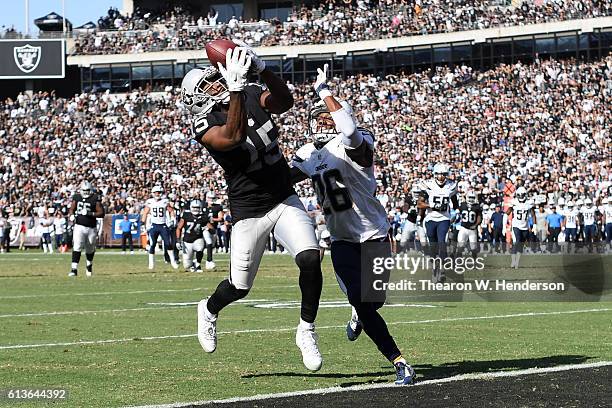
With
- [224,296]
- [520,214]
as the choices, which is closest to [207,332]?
[224,296]

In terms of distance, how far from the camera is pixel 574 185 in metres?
34.9

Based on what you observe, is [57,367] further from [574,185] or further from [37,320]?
[574,185]

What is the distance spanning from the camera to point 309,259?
753cm

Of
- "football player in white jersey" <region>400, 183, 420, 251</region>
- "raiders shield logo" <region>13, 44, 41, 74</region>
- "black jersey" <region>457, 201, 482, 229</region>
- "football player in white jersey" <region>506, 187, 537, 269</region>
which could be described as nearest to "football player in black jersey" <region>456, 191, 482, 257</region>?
"black jersey" <region>457, 201, 482, 229</region>

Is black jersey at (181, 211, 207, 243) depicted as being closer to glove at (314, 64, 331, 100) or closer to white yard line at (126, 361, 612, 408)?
white yard line at (126, 361, 612, 408)

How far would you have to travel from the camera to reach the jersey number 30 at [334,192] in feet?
25.7

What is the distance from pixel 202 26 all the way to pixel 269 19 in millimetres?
3785

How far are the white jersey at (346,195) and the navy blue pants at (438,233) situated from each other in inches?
440

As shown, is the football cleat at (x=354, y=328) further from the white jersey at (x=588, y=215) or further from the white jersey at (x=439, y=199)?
the white jersey at (x=588, y=215)

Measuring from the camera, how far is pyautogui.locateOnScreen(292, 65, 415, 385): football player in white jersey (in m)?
7.64

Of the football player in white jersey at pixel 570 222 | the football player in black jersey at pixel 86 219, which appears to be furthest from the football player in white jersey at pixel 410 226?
the football player in white jersey at pixel 570 222

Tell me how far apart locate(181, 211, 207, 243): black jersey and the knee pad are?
16.5 m

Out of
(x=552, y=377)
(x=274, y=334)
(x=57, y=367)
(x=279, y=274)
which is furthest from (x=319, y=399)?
(x=279, y=274)

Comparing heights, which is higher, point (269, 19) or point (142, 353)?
point (269, 19)
